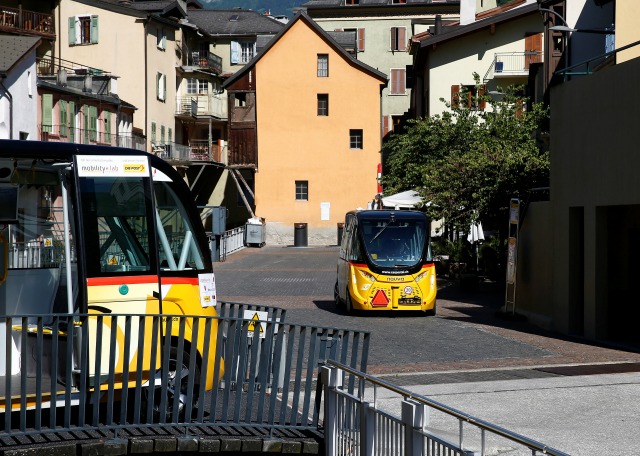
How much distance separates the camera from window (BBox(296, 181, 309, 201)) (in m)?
70.8

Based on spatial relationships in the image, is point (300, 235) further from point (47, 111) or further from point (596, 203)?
point (596, 203)

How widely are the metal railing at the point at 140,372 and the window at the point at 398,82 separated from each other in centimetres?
7669

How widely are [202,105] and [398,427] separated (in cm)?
7369

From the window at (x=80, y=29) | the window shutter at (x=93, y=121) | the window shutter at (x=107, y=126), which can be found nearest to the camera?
the window shutter at (x=93, y=121)

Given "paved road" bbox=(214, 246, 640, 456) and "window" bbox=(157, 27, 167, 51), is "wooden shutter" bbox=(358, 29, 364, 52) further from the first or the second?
"paved road" bbox=(214, 246, 640, 456)

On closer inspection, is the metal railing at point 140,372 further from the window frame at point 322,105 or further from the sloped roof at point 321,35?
the window frame at point 322,105

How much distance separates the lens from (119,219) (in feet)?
36.6

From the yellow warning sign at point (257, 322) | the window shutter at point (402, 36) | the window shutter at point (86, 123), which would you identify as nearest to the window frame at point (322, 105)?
the window shutter at point (86, 123)

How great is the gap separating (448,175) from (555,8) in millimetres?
14011

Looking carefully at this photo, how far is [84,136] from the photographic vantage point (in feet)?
194

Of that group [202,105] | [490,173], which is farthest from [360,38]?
[490,173]

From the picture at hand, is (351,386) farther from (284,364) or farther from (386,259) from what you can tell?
(386,259)

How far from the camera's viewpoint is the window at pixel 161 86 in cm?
7306

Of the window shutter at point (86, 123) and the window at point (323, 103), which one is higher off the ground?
the window at point (323, 103)
